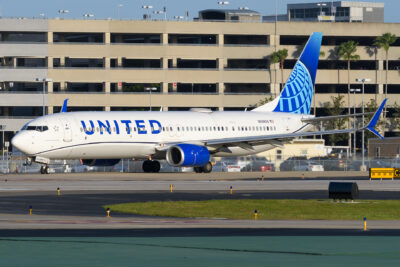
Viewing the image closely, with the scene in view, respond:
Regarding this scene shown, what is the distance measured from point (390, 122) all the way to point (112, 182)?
10701 centimetres

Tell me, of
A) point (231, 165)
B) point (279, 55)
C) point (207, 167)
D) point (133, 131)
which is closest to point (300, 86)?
point (231, 165)

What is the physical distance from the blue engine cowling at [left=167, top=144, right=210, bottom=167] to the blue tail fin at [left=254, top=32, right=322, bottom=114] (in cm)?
1494

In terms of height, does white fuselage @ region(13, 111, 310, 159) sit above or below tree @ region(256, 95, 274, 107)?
below

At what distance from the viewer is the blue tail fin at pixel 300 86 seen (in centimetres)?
8469

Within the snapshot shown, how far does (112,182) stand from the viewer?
62.9 m

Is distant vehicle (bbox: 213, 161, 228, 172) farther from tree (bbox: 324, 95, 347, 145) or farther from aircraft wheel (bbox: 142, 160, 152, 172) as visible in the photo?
tree (bbox: 324, 95, 347, 145)

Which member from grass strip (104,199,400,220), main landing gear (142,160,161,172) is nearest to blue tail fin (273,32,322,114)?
main landing gear (142,160,161,172)

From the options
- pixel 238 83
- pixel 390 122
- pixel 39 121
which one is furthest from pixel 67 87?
pixel 39 121

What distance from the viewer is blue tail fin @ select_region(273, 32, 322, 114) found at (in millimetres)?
84812

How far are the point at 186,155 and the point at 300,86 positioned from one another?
2028 centimetres

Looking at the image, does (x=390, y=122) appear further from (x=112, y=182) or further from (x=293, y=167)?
(x=112, y=182)

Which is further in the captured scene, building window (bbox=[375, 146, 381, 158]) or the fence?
building window (bbox=[375, 146, 381, 158])
